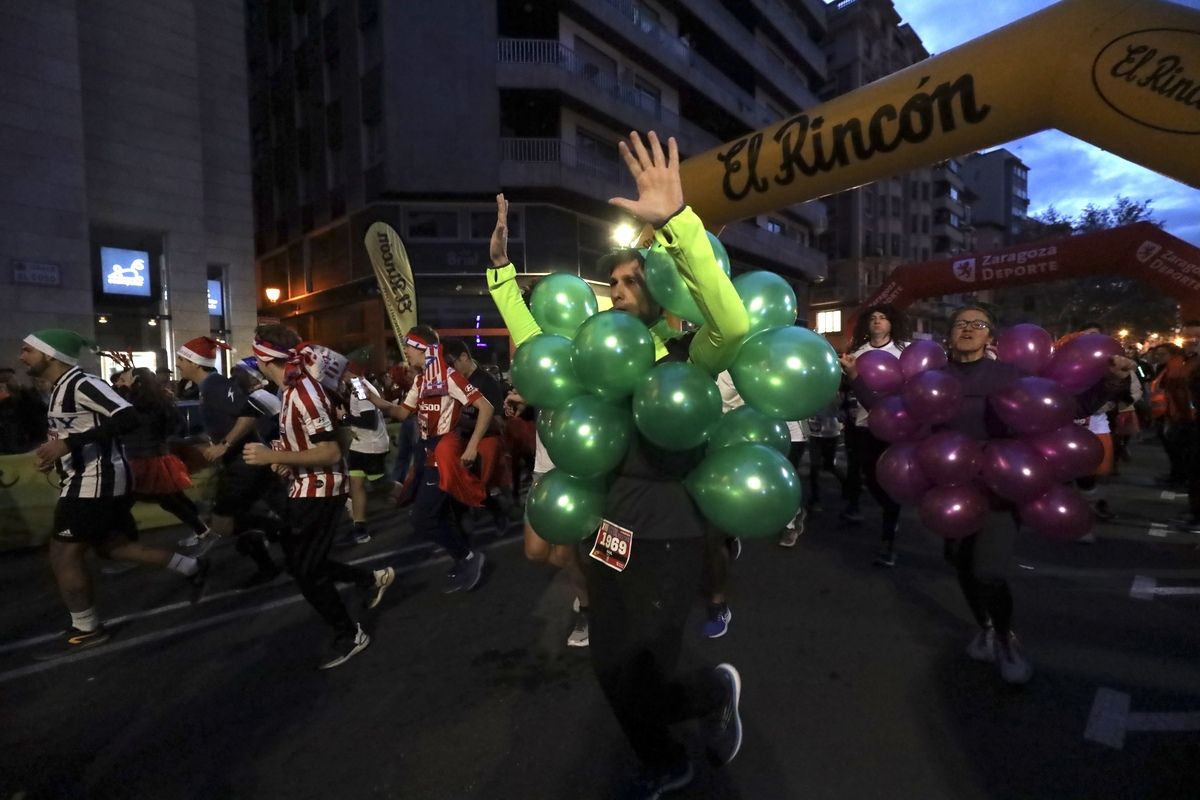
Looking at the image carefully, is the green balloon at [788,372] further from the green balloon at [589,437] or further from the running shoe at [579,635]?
the running shoe at [579,635]

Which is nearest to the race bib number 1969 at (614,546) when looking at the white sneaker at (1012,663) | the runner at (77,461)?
the white sneaker at (1012,663)

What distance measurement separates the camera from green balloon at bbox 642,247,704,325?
6.81ft

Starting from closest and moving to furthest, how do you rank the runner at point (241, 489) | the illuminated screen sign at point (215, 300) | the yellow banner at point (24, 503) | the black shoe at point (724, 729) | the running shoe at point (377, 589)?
1. the black shoe at point (724, 729)
2. the running shoe at point (377, 589)
3. the runner at point (241, 489)
4. the yellow banner at point (24, 503)
5. the illuminated screen sign at point (215, 300)

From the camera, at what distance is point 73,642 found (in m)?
3.89

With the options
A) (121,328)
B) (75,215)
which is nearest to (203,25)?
(75,215)

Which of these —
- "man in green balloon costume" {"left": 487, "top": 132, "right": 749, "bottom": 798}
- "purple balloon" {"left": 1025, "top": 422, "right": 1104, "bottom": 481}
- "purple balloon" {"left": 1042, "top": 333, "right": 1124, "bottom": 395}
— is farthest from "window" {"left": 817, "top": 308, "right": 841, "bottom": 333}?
"man in green balloon costume" {"left": 487, "top": 132, "right": 749, "bottom": 798}

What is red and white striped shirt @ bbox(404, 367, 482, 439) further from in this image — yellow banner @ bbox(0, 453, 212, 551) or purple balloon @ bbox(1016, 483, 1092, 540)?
yellow banner @ bbox(0, 453, 212, 551)

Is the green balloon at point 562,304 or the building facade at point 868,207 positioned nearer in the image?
the green balloon at point 562,304

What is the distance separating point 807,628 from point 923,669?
713 millimetres

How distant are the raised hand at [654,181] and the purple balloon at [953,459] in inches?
84.4

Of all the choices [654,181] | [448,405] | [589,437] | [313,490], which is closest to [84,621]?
[313,490]

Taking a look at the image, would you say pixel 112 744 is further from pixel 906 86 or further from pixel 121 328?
pixel 121 328

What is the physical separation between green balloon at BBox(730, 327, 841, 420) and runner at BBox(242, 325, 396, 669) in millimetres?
2426

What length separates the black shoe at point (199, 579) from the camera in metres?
4.67
